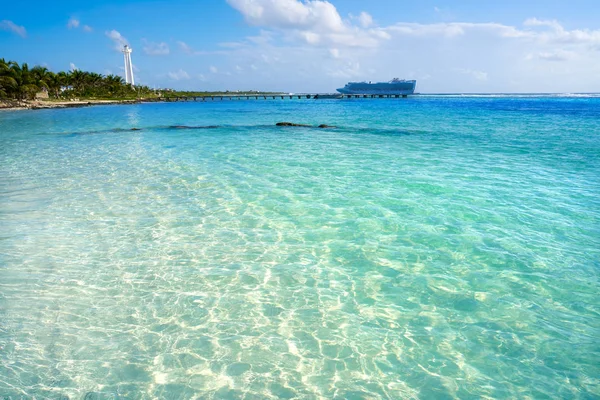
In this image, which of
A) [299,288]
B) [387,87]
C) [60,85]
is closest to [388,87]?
[387,87]

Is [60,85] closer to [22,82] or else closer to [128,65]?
[22,82]

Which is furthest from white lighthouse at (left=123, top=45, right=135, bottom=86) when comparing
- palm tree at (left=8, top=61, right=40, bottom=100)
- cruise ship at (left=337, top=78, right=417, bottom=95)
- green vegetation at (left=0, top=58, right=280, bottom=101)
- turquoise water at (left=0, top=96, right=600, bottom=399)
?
turquoise water at (left=0, top=96, right=600, bottom=399)

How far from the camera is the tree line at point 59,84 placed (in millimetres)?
70500

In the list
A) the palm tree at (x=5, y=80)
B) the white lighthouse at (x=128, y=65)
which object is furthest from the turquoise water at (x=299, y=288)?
the white lighthouse at (x=128, y=65)

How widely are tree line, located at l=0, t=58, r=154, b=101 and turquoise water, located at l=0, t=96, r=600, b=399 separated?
246 ft

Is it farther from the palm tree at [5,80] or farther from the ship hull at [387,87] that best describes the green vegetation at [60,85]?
the ship hull at [387,87]

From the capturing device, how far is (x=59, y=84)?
9531 cm

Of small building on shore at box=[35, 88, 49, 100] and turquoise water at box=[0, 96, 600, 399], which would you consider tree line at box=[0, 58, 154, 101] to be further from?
turquoise water at box=[0, 96, 600, 399]

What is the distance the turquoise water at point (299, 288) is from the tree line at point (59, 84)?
2954 inches

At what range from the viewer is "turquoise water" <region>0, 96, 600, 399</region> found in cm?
455

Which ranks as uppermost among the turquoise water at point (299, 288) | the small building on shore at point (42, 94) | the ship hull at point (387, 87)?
the ship hull at point (387, 87)

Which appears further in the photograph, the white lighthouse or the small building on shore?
the white lighthouse

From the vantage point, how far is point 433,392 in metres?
4.34

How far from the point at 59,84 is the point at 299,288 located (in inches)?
4418
